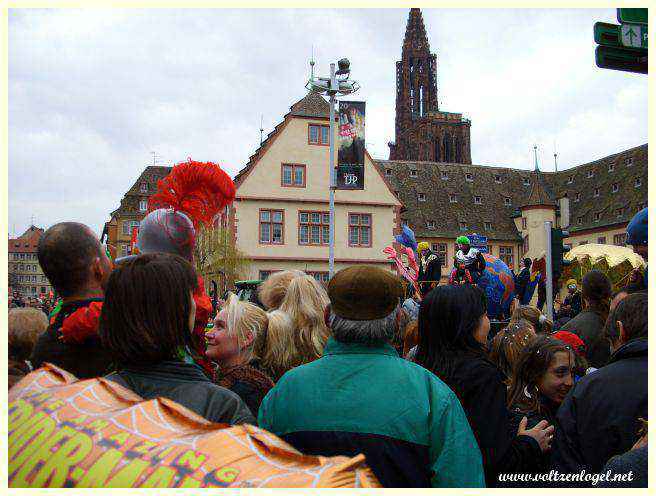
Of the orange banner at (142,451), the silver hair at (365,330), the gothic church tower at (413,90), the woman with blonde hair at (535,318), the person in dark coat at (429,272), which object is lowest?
the woman with blonde hair at (535,318)

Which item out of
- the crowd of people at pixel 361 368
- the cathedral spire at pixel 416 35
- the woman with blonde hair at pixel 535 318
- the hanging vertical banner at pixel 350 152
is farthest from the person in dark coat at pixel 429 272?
the cathedral spire at pixel 416 35

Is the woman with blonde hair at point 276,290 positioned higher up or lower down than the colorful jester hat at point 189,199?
lower down

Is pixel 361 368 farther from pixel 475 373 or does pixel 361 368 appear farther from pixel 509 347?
pixel 509 347

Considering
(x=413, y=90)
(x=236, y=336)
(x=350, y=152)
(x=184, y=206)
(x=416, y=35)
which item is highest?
(x=416, y=35)

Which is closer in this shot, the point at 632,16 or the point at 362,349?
the point at 362,349

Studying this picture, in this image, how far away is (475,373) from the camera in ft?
8.91

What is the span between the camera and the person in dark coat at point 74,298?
236 cm

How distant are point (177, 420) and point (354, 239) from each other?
3211 centimetres

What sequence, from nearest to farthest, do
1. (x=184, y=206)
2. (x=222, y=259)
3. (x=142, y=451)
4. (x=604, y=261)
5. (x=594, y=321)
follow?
(x=142, y=451) → (x=184, y=206) → (x=594, y=321) → (x=604, y=261) → (x=222, y=259)

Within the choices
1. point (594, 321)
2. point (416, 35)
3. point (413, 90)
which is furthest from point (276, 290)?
point (416, 35)

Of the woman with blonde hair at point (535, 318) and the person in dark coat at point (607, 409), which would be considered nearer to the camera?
the person in dark coat at point (607, 409)

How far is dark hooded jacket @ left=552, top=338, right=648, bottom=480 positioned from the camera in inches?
108

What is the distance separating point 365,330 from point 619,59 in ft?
12.6

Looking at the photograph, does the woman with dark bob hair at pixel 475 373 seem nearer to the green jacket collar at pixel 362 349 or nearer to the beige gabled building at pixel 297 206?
the green jacket collar at pixel 362 349
